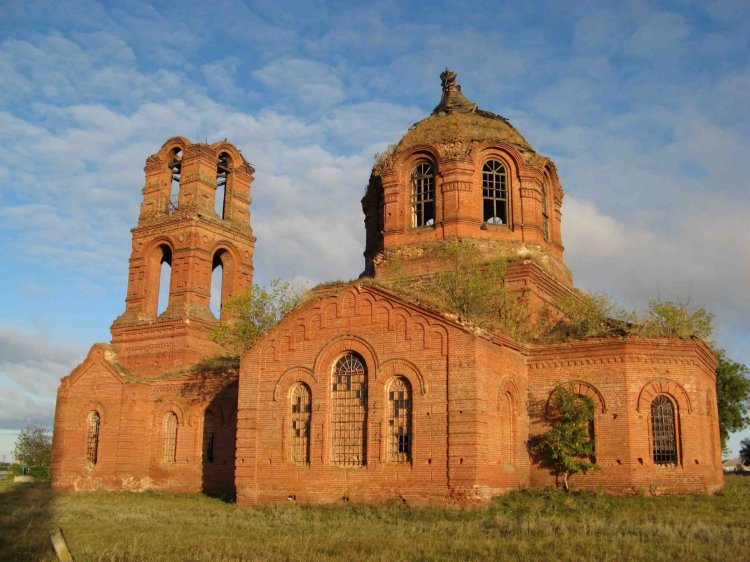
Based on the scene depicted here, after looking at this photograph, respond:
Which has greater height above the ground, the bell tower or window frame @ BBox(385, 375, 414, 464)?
the bell tower

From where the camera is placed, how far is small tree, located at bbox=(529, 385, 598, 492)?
19812mm

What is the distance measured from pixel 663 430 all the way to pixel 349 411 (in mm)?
8323

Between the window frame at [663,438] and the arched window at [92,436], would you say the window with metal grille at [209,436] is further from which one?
the window frame at [663,438]

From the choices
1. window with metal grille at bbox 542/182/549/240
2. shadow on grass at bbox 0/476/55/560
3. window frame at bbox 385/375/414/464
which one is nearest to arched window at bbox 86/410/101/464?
shadow on grass at bbox 0/476/55/560

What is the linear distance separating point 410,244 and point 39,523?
14.2 meters

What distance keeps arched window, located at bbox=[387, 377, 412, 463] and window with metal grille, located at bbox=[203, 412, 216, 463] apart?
9.20m

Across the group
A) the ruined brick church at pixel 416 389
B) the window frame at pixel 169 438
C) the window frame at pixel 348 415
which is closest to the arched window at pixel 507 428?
the ruined brick church at pixel 416 389

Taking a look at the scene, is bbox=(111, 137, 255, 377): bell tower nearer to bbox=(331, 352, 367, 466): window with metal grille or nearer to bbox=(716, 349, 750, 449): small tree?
bbox=(331, 352, 367, 466): window with metal grille

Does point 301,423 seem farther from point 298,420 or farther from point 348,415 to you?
point 348,415

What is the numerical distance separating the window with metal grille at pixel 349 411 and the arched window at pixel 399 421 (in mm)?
717

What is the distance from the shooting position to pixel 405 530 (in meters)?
15.0

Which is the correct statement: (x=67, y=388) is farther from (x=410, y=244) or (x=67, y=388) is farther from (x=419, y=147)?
(x=419, y=147)

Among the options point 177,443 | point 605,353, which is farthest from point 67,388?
point 605,353

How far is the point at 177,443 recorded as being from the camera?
2697 cm
